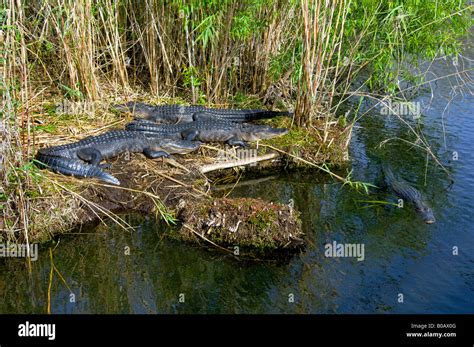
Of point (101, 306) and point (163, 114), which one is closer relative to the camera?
point (101, 306)

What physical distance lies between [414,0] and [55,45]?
4.44m

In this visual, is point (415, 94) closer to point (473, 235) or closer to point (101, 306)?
point (473, 235)

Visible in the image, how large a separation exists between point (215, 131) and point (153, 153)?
99cm

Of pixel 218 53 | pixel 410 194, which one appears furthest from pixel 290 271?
pixel 218 53

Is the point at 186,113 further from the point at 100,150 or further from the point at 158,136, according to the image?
the point at 100,150

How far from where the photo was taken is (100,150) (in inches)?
263

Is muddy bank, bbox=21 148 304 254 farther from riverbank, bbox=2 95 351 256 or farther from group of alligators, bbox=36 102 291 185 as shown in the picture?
group of alligators, bbox=36 102 291 185

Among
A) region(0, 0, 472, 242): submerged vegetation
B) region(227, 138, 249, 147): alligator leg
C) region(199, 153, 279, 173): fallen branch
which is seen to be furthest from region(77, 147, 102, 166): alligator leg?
region(227, 138, 249, 147): alligator leg

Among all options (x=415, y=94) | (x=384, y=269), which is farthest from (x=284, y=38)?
(x=384, y=269)

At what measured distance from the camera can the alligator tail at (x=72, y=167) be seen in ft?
20.0

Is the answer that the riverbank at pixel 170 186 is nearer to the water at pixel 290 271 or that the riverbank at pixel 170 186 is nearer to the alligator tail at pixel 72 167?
the alligator tail at pixel 72 167

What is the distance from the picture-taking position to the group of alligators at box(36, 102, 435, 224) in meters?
6.21

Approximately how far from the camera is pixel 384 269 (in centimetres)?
531

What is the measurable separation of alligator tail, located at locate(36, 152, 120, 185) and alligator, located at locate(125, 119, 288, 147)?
1330mm
